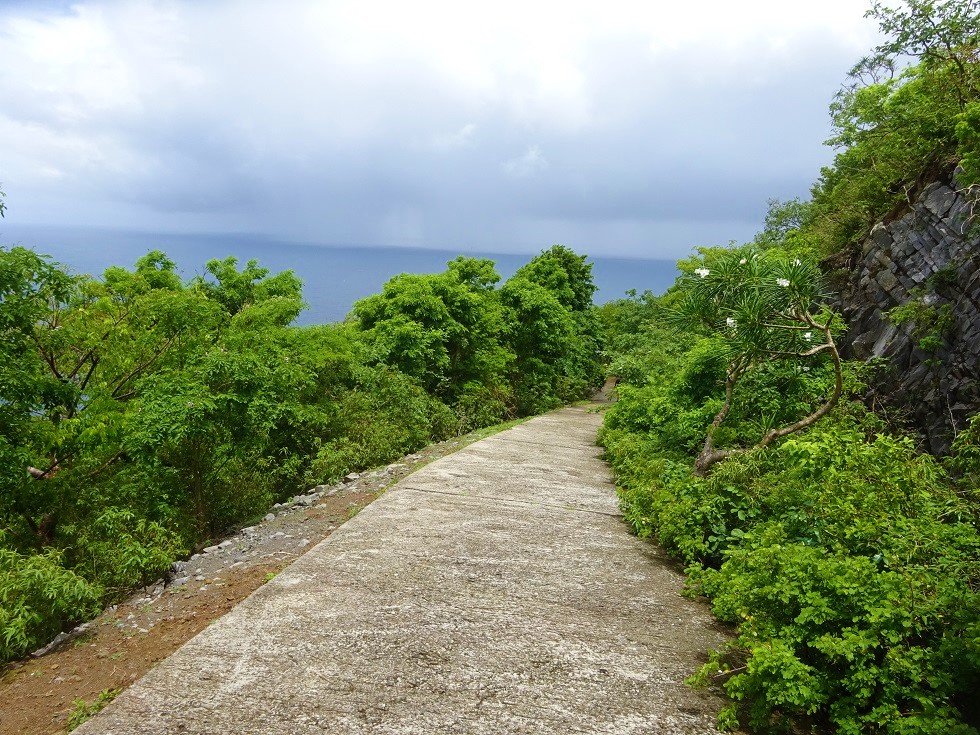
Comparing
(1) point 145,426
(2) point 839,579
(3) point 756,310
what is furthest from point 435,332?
(2) point 839,579

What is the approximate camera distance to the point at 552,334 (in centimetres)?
2259

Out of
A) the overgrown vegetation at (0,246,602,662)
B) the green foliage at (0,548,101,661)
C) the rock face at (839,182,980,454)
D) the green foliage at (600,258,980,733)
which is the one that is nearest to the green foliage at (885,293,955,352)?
the rock face at (839,182,980,454)

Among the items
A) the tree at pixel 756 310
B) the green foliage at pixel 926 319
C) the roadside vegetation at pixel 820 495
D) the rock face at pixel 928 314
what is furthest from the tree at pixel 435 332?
the green foliage at pixel 926 319

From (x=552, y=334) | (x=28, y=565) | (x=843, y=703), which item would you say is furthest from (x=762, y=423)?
(x=552, y=334)

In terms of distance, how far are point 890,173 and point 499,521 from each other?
991 centimetres

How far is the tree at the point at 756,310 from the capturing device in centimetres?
612

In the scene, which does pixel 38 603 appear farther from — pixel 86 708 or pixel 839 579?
pixel 839 579

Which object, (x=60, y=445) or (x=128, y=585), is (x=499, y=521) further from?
(x=60, y=445)

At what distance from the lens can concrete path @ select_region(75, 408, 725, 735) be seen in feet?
10.4

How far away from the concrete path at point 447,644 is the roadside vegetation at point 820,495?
0.42m

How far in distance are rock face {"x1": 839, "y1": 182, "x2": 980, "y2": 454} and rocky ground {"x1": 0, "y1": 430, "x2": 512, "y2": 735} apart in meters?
7.00

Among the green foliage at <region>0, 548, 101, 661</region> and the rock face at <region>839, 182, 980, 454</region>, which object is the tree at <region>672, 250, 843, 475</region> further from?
the green foliage at <region>0, 548, 101, 661</region>

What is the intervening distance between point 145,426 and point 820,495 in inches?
260

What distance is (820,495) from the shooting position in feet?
14.2
